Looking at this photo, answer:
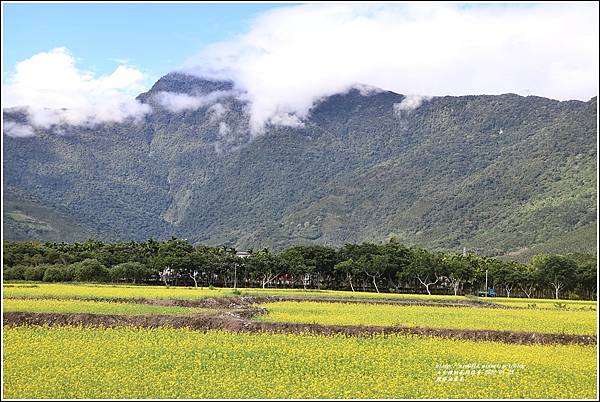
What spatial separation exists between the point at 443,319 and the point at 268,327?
9760 mm

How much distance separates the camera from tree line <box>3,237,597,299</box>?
218 feet

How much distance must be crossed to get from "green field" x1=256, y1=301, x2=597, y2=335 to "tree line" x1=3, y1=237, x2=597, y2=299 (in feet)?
112

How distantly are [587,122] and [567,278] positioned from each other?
113 metres

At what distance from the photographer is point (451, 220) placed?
16075 cm

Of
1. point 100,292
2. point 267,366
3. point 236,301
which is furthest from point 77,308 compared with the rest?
point 267,366

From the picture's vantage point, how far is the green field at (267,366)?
14547 mm

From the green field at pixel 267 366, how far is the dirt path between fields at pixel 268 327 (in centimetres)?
97

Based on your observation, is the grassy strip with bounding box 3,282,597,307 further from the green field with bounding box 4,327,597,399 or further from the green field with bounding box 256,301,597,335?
the green field with bounding box 4,327,597,399

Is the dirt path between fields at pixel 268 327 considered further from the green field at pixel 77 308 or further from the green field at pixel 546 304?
the green field at pixel 546 304

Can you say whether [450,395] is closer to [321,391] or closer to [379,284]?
[321,391]

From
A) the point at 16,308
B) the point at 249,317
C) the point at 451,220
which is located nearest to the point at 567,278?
the point at 249,317

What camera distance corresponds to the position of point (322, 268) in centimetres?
7669

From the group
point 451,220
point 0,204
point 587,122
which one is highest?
point 587,122

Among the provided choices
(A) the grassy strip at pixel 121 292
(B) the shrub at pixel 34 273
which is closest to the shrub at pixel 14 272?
(B) the shrub at pixel 34 273
